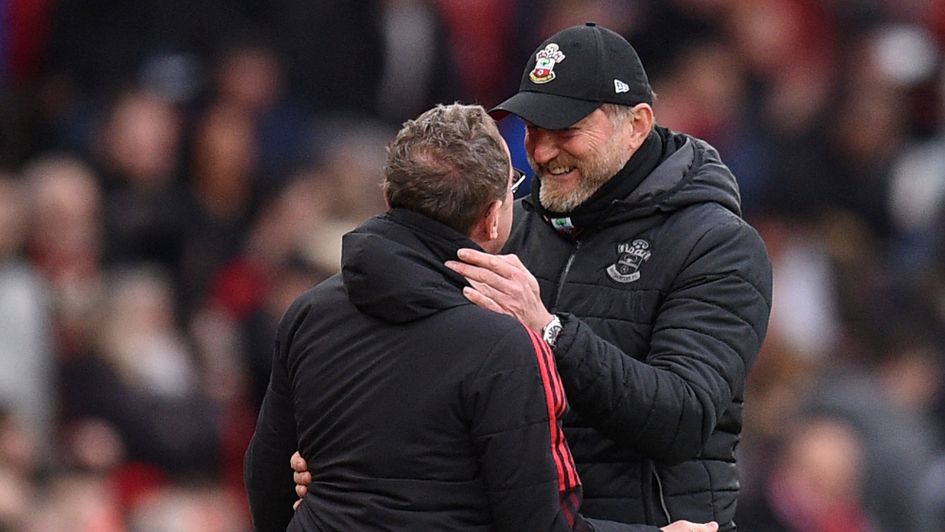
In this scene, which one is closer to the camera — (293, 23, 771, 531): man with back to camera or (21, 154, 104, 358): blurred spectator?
(293, 23, 771, 531): man with back to camera

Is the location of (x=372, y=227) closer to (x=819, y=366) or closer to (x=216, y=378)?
(x=216, y=378)

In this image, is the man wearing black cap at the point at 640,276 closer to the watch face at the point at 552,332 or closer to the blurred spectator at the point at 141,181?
the watch face at the point at 552,332

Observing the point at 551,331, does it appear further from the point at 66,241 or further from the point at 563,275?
the point at 66,241

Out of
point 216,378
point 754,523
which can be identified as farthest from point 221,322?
point 754,523

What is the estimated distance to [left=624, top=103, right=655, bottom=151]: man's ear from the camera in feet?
12.1

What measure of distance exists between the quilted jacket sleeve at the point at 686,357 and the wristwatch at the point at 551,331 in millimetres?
12

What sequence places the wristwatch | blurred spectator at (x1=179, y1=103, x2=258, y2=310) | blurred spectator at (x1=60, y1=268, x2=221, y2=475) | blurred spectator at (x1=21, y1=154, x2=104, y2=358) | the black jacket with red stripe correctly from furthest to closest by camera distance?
blurred spectator at (x1=179, y1=103, x2=258, y2=310), blurred spectator at (x1=21, y1=154, x2=104, y2=358), blurred spectator at (x1=60, y1=268, x2=221, y2=475), the wristwatch, the black jacket with red stripe

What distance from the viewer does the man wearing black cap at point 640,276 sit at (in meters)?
3.37

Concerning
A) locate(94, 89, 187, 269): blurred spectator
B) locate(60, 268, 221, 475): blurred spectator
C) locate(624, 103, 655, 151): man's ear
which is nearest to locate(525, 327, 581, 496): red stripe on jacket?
locate(624, 103, 655, 151): man's ear

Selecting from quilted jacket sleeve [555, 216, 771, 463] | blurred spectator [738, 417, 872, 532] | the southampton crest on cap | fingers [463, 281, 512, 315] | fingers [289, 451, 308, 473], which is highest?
the southampton crest on cap

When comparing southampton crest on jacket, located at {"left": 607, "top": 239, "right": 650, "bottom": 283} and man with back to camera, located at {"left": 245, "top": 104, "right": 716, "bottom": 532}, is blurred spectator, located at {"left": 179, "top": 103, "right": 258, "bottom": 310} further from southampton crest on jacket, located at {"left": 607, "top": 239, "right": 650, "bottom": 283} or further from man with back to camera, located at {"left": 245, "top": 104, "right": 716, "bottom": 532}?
man with back to camera, located at {"left": 245, "top": 104, "right": 716, "bottom": 532}

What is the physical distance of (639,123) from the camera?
3.69 meters

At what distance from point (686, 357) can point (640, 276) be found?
244 millimetres

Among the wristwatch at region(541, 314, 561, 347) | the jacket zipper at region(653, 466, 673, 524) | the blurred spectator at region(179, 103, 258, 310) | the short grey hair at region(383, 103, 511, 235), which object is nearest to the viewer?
the short grey hair at region(383, 103, 511, 235)
